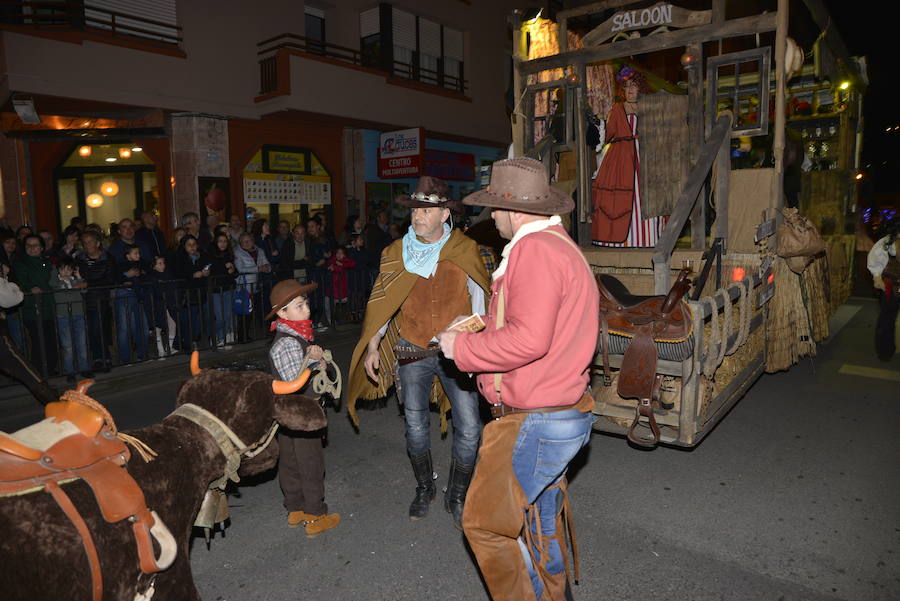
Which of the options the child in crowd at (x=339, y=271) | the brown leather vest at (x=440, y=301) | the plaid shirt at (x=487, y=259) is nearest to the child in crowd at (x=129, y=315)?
the child in crowd at (x=339, y=271)

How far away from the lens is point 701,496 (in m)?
4.51

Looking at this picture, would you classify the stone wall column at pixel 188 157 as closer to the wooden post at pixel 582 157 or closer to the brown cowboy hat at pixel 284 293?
the wooden post at pixel 582 157

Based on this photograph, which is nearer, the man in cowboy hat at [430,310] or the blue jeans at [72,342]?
the man in cowboy hat at [430,310]

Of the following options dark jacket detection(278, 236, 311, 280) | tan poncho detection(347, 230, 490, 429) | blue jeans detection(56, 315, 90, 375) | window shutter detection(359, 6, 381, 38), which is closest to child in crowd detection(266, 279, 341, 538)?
tan poncho detection(347, 230, 490, 429)

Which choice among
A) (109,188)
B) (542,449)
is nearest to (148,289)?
(542,449)

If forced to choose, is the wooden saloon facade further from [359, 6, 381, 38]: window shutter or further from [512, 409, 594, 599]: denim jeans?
[359, 6, 381, 38]: window shutter

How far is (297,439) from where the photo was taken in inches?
158

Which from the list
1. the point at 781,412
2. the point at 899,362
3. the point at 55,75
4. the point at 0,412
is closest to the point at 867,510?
the point at 781,412

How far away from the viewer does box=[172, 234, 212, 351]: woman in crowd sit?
8953 millimetres

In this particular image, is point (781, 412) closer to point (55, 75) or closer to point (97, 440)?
point (97, 440)

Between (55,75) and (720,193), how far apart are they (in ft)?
43.6

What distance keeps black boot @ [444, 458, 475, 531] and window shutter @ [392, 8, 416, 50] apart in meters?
18.1

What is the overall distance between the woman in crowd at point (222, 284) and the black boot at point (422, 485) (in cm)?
611

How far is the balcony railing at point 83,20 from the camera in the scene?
1255cm
